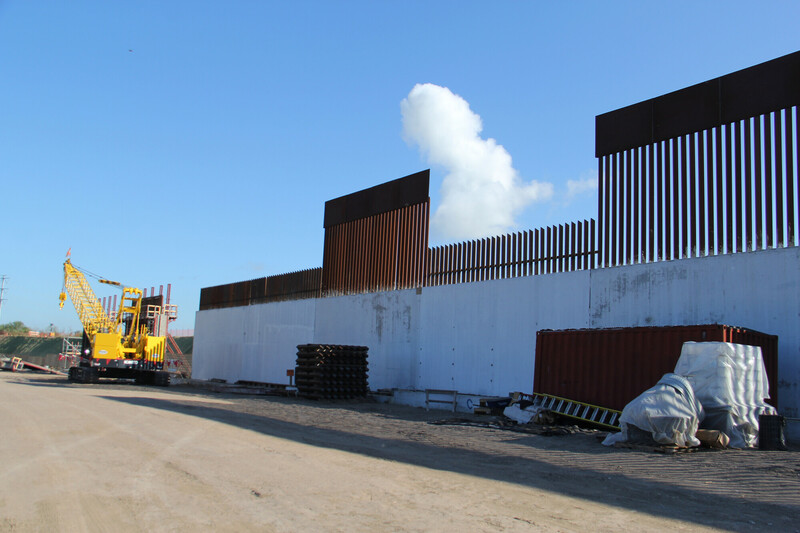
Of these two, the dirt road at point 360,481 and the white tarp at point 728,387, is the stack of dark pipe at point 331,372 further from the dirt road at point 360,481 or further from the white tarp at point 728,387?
the white tarp at point 728,387

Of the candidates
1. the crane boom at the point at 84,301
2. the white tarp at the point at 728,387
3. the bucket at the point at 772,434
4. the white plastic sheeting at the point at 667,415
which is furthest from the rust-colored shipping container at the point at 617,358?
the crane boom at the point at 84,301

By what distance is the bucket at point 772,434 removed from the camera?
484 inches

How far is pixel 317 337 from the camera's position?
Result: 3200 cm

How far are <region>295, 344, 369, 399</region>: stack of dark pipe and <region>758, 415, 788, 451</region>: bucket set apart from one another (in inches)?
609

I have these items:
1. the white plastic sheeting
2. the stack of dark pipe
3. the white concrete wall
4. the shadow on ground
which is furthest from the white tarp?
the white concrete wall

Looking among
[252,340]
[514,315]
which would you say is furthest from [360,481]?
[252,340]

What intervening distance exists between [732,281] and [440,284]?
11.2 m

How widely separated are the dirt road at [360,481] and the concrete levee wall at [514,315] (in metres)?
5.08

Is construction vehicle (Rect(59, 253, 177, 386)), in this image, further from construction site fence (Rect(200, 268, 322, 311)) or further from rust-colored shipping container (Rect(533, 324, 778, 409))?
rust-colored shipping container (Rect(533, 324, 778, 409))

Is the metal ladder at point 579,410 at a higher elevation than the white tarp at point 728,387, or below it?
below

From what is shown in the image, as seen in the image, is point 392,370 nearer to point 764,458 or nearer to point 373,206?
point 373,206

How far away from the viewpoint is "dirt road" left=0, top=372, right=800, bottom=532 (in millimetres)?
6020

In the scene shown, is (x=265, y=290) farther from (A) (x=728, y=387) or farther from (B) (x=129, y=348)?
(A) (x=728, y=387)

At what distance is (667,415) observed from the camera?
38.2 feet
